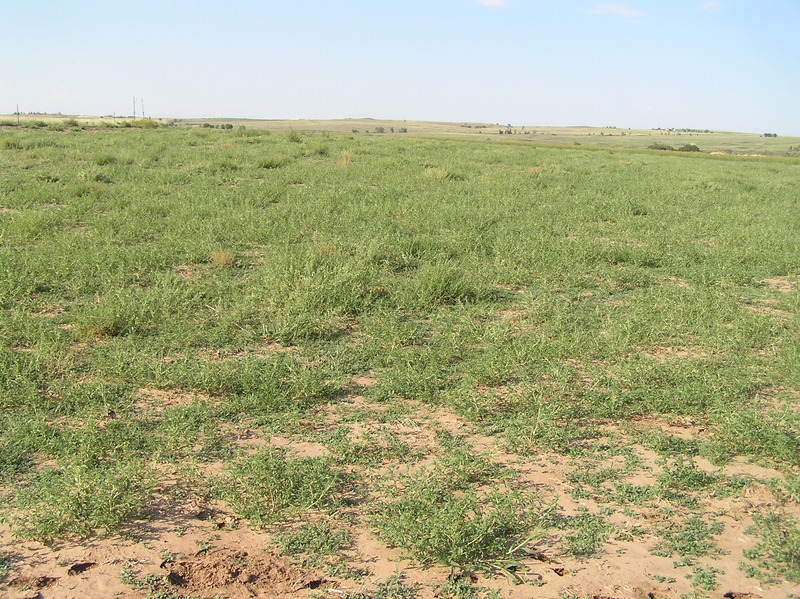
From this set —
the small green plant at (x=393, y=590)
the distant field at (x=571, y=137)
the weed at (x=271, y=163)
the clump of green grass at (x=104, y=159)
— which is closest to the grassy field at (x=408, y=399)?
the small green plant at (x=393, y=590)

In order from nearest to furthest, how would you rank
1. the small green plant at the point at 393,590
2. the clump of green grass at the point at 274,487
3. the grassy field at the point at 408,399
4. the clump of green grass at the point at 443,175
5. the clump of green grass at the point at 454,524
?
the small green plant at the point at 393,590, the clump of green grass at the point at 454,524, the grassy field at the point at 408,399, the clump of green grass at the point at 274,487, the clump of green grass at the point at 443,175

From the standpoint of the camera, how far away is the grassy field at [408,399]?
294 cm

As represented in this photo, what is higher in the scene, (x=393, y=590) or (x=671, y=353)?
(x=671, y=353)

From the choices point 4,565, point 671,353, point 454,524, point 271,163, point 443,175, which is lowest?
point 4,565

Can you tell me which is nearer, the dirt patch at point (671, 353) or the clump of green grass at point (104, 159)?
the dirt patch at point (671, 353)

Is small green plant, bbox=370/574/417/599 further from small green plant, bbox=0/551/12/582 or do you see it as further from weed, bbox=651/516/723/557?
small green plant, bbox=0/551/12/582

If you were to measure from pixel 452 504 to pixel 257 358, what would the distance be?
2.41m

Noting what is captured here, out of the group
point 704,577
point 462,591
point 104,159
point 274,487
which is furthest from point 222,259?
point 104,159

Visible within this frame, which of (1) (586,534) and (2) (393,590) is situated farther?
(1) (586,534)

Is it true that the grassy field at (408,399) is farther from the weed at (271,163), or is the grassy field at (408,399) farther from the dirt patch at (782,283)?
the weed at (271,163)

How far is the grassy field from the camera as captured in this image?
2.94 m

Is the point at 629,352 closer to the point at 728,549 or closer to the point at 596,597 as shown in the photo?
the point at 728,549

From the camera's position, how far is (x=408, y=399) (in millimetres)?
4430

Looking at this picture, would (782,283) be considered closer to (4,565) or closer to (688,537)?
(688,537)
